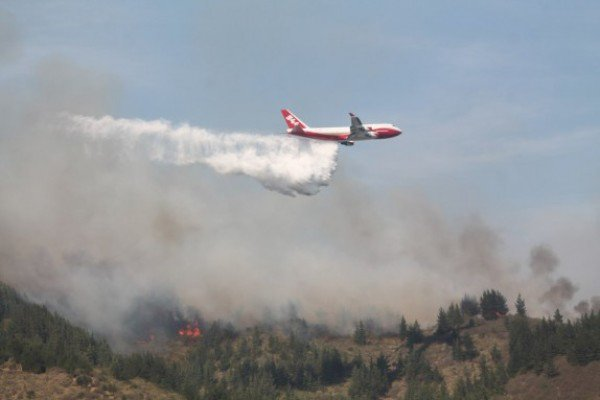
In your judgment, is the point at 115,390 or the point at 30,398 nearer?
the point at 30,398

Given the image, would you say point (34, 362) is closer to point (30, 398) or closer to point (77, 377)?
point (77, 377)

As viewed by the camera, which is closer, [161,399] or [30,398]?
[30,398]

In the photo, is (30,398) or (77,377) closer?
(30,398)

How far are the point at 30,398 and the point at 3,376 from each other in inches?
672

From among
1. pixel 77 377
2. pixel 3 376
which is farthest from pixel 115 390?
pixel 3 376

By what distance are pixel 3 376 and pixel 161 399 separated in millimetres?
29773

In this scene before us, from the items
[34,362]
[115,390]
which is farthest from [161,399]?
[34,362]

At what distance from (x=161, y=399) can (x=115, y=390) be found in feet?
31.9

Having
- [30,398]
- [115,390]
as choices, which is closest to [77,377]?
[115,390]

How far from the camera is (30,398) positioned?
17475cm

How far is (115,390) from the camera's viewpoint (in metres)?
194

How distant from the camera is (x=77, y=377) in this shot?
195125mm

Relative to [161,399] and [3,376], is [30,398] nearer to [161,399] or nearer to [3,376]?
[3,376]

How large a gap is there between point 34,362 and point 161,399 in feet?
83.4
